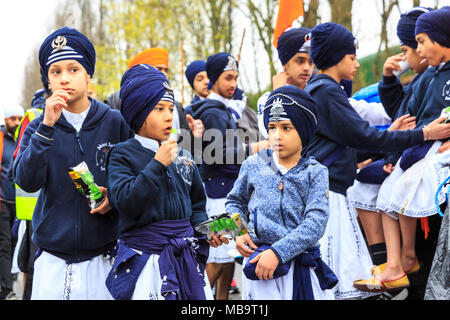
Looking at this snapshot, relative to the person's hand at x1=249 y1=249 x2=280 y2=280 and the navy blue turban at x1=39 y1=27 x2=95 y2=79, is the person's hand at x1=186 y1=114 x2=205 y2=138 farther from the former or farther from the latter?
the person's hand at x1=249 y1=249 x2=280 y2=280

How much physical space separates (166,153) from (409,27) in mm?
2409

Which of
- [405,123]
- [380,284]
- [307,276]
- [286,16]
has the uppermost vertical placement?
[286,16]

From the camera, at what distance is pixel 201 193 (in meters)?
3.54

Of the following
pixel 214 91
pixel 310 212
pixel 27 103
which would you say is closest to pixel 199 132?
pixel 214 91

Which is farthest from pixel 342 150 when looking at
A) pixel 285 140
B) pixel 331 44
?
pixel 285 140

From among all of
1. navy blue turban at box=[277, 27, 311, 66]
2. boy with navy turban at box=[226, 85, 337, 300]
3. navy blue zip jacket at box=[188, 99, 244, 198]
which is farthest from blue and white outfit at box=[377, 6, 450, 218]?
navy blue zip jacket at box=[188, 99, 244, 198]

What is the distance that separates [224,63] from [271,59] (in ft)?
31.5

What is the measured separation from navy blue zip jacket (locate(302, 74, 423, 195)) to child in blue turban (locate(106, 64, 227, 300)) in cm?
117

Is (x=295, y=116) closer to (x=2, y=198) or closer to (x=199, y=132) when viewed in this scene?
(x=199, y=132)

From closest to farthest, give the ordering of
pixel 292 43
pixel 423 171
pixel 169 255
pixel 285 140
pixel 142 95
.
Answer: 1. pixel 169 255
2. pixel 142 95
3. pixel 285 140
4. pixel 423 171
5. pixel 292 43

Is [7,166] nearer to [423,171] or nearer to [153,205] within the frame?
[153,205]

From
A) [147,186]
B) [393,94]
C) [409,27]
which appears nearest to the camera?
[147,186]

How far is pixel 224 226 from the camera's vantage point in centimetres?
325

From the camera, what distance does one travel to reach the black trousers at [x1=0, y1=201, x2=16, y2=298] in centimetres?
739
